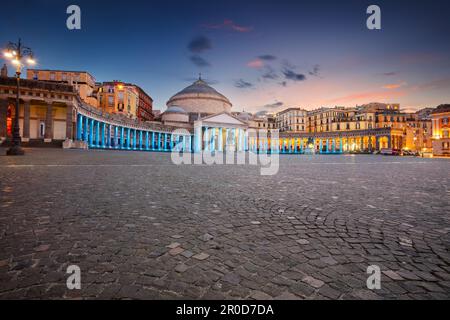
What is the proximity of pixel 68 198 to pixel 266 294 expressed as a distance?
450cm

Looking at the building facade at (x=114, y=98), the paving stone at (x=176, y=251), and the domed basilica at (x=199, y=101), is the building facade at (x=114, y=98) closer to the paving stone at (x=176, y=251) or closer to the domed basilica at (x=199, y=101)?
the domed basilica at (x=199, y=101)

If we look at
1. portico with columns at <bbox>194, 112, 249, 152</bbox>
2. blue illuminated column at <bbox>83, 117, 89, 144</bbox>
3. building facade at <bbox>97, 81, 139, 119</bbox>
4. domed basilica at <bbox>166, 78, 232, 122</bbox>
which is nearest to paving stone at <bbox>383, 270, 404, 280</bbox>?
blue illuminated column at <bbox>83, 117, 89, 144</bbox>

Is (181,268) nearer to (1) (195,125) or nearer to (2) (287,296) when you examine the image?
(2) (287,296)

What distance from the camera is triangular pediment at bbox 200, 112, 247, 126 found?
2684 inches

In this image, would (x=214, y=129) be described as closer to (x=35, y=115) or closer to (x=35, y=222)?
(x=35, y=115)

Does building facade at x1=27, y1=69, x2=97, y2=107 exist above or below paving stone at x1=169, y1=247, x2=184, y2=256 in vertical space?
above

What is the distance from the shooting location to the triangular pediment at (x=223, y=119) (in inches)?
2684

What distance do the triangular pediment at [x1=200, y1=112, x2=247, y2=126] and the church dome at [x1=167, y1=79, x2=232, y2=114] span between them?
15.2 m

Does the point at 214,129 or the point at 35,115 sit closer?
the point at 35,115

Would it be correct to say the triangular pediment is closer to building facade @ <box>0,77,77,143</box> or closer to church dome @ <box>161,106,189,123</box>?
church dome @ <box>161,106,189,123</box>

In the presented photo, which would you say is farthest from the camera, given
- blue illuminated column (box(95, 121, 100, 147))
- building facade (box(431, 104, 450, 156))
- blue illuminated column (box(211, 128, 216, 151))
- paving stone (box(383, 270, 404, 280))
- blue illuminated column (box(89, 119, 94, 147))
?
blue illuminated column (box(211, 128, 216, 151))

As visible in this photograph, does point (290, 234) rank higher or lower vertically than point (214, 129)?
lower
